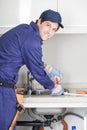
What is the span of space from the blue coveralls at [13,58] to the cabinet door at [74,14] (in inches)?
27.7

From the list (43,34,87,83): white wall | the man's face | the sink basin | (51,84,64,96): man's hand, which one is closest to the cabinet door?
(43,34,87,83): white wall

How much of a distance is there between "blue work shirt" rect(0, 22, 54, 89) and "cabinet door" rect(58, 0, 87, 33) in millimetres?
688

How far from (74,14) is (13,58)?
95 centimetres

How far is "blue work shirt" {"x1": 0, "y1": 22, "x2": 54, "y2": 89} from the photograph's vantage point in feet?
6.77

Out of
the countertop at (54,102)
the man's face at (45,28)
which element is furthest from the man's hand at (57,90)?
the man's face at (45,28)

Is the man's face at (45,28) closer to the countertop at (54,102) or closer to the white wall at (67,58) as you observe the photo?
the countertop at (54,102)

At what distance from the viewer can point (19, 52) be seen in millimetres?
2088

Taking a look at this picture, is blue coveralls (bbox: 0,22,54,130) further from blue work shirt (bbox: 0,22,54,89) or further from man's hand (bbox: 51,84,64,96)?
man's hand (bbox: 51,84,64,96)

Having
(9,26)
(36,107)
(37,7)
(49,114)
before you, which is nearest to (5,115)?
(36,107)

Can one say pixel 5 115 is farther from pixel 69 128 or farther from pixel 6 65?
pixel 69 128

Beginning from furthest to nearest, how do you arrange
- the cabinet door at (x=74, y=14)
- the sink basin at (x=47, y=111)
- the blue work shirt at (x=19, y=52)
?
1. the cabinet door at (x=74, y=14)
2. the sink basin at (x=47, y=111)
3. the blue work shirt at (x=19, y=52)

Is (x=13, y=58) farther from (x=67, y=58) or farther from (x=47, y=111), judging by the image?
(x=67, y=58)

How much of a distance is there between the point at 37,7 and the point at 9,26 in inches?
13.0

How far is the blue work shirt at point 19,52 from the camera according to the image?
2064mm
